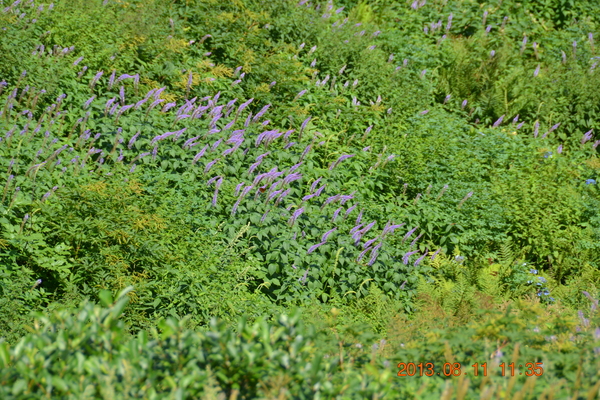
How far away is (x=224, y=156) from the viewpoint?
22.6 ft

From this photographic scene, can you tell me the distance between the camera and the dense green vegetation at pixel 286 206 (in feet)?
9.70

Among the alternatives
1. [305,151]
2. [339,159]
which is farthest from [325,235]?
[305,151]

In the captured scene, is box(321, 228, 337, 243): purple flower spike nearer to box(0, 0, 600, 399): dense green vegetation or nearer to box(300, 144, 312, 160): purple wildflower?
box(0, 0, 600, 399): dense green vegetation

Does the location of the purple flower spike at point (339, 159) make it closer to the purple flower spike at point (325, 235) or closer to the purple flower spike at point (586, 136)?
the purple flower spike at point (325, 235)

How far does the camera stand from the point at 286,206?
21.9 feet

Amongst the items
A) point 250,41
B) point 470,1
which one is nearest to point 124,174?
point 250,41

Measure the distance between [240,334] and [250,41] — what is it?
663cm

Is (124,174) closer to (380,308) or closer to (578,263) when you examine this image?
(380,308)

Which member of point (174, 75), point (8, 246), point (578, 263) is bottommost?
point (578, 263)
